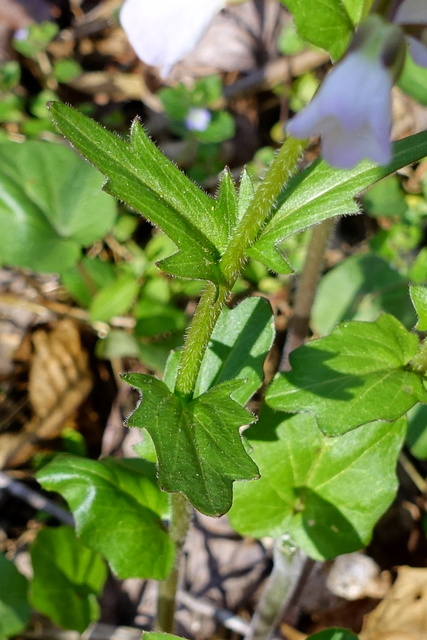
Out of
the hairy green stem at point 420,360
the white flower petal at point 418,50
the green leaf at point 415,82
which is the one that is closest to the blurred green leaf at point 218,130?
the green leaf at point 415,82

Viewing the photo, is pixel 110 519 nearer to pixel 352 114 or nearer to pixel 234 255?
pixel 234 255

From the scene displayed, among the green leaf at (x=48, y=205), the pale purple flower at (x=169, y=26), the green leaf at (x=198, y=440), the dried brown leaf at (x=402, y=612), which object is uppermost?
the pale purple flower at (x=169, y=26)

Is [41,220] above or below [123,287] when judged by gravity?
above

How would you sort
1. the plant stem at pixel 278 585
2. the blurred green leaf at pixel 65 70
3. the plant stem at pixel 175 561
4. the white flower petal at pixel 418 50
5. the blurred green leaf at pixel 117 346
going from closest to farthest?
1. the white flower petal at pixel 418 50
2. the plant stem at pixel 175 561
3. the plant stem at pixel 278 585
4. the blurred green leaf at pixel 117 346
5. the blurred green leaf at pixel 65 70

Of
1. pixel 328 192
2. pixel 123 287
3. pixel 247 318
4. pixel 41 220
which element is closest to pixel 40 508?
pixel 123 287

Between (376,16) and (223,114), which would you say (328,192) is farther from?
(223,114)

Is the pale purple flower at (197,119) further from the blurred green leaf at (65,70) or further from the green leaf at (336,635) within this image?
the green leaf at (336,635)
